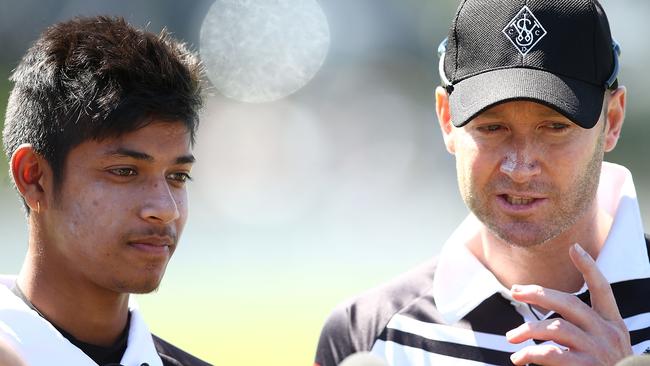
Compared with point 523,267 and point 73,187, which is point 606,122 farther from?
point 73,187

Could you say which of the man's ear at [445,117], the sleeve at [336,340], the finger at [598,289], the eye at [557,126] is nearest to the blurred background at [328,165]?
the sleeve at [336,340]

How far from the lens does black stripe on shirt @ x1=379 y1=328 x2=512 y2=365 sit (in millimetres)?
2373

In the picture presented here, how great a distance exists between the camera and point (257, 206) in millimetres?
13500

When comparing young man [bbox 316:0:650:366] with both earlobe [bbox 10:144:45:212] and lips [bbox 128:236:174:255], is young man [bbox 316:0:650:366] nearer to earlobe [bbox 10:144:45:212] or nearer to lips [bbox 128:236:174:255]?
lips [bbox 128:236:174:255]

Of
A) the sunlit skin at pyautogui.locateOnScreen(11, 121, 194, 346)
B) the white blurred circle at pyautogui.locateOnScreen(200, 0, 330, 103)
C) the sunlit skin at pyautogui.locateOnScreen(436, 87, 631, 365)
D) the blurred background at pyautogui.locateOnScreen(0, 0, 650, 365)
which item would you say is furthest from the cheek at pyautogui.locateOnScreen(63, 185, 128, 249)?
the white blurred circle at pyautogui.locateOnScreen(200, 0, 330, 103)

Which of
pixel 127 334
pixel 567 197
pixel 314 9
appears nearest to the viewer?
pixel 567 197

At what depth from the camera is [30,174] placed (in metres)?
2.40

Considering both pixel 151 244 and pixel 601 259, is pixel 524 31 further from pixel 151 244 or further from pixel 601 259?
pixel 151 244

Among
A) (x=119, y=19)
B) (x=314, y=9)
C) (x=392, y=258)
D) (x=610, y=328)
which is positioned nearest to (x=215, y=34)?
(x=314, y=9)

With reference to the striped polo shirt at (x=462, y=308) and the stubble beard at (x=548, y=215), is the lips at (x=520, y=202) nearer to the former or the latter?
the stubble beard at (x=548, y=215)

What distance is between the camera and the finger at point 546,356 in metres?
1.98

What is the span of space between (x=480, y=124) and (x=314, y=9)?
1223 centimetres

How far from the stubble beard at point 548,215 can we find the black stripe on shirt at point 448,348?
282mm

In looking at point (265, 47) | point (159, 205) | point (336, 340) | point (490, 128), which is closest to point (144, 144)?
point (159, 205)
